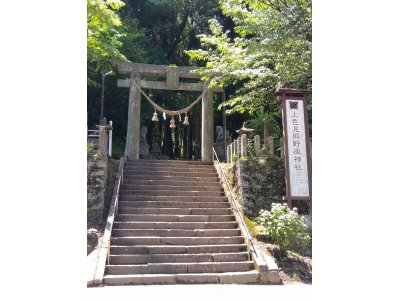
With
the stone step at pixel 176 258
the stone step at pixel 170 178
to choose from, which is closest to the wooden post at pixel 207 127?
the stone step at pixel 170 178

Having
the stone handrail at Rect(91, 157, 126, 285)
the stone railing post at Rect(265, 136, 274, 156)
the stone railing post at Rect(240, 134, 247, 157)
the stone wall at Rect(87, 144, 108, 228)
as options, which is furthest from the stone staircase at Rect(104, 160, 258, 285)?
the stone railing post at Rect(265, 136, 274, 156)

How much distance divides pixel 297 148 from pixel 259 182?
57.1 inches

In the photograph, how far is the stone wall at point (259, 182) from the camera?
30.6 feet

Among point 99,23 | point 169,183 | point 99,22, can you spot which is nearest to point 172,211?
point 169,183

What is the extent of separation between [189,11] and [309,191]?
13711 millimetres

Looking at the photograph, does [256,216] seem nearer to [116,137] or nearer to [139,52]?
[139,52]

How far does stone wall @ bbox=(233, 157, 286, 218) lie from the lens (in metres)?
9.31

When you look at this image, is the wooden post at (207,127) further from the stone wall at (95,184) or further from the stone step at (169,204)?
the stone wall at (95,184)

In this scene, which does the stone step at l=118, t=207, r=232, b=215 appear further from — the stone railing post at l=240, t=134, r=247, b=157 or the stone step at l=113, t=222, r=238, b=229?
the stone railing post at l=240, t=134, r=247, b=157

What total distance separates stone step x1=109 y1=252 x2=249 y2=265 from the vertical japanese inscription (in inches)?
83.9

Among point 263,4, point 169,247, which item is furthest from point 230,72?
point 169,247

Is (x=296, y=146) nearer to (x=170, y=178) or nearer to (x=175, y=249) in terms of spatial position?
(x=175, y=249)

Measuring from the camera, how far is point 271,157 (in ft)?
32.6

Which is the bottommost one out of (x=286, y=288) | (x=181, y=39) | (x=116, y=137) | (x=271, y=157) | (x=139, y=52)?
(x=286, y=288)
